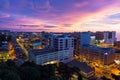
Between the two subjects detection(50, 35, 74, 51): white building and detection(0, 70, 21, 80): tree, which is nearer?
detection(0, 70, 21, 80): tree

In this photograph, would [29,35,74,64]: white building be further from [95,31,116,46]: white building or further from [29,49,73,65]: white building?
[95,31,116,46]: white building

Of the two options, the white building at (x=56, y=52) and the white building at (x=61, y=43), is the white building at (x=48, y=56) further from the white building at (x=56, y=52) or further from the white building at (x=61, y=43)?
the white building at (x=61, y=43)

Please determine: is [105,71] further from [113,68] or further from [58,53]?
[58,53]

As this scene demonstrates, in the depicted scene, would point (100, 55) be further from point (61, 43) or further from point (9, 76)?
point (9, 76)

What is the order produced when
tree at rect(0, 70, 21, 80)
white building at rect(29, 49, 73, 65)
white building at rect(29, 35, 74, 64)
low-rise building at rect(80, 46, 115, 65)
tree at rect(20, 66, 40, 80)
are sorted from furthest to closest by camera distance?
low-rise building at rect(80, 46, 115, 65) → white building at rect(29, 35, 74, 64) → white building at rect(29, 49, 73, 65) → tree at rect(20, 66, 40, 80) → tree at rect(0, 70, 21, 80)

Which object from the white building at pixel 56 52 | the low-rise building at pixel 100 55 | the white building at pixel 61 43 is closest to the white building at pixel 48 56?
the white building at pixel 56 52

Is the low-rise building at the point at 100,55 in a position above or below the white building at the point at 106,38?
below

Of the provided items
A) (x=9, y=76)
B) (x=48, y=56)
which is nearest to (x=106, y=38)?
(x=48, y=56)

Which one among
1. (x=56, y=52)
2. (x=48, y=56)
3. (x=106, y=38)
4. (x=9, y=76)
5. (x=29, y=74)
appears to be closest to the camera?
(x=9, y=76)

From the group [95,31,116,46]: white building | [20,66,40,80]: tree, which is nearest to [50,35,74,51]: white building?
[20,66,40,80]: tree

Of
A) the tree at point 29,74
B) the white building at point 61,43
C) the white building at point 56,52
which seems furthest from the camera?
the white building at point 61,43

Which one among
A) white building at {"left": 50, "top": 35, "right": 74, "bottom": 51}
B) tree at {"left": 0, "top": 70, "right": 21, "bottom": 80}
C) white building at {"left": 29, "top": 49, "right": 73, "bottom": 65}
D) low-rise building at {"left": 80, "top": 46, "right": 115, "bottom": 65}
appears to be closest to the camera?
tree at {"left": 0, "top": 70, "right": 21, "bottom": 80}
